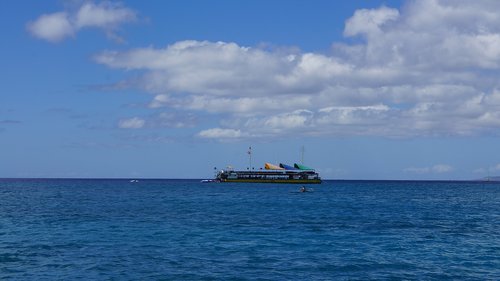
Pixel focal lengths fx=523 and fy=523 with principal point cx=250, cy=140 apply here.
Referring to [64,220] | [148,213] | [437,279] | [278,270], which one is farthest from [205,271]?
→ [148,213]

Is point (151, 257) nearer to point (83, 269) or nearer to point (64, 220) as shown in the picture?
point (83, 269)

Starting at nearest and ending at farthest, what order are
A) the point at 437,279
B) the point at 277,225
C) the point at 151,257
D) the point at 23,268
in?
the point at 437,279, the point at 23,268, the point at 151,257, the point at 277,225

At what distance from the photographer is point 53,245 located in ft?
168

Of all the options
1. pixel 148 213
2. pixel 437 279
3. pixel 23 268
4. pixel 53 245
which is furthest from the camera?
pixel 148 213

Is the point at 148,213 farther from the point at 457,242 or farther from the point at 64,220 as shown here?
the point at 457,242

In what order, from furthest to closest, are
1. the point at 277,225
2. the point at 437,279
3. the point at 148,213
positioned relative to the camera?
the point at 148,213
the point at 277,225
the point at 437,279

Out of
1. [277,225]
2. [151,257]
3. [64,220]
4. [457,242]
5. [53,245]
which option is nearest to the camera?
[151,257]

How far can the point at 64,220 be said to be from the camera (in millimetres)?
76000

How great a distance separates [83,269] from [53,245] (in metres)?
13.0

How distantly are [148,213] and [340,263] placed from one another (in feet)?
171

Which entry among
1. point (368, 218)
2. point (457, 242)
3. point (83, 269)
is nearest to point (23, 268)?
point (83, 269)

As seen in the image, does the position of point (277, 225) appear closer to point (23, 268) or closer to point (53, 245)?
point (53, 245)

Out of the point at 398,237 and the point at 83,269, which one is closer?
the point at 83,269

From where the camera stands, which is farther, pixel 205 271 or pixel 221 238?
pixel 221 238
